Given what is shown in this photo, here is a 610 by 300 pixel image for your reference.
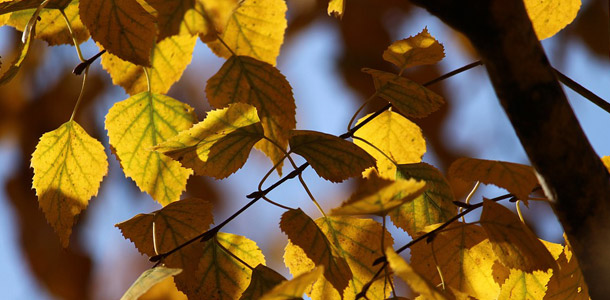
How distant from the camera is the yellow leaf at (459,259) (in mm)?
565

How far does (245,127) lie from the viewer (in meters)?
0.50

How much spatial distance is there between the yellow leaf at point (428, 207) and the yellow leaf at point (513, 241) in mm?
52

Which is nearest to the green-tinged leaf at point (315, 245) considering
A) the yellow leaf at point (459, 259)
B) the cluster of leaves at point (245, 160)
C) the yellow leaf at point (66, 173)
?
the cluster of leaves at point (245, 160)

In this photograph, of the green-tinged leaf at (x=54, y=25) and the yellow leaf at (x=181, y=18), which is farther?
the green-tinged leaf at (x=54, y=25)

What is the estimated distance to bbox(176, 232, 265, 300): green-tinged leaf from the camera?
20.9 inches

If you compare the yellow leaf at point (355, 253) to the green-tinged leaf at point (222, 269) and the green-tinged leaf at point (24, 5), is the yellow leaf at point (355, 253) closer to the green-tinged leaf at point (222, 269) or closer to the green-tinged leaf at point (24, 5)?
the green-tinged leaf at point (222, 269)

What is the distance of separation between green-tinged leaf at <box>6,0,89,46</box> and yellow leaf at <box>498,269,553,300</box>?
1.64 ft

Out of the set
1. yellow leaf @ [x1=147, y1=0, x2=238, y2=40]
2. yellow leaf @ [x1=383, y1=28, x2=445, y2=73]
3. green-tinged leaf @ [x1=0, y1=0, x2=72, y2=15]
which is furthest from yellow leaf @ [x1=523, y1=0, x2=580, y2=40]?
green-tinged leaf @ [x1=0, y1=0, x2=72, y2=15]

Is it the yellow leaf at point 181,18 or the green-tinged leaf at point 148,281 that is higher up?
the yellow leaf at point 181,18

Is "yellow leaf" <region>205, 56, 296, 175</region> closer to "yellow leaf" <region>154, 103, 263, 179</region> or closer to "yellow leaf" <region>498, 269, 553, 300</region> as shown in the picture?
"yellow leaf" <region>154, 103, 263, 179</region>

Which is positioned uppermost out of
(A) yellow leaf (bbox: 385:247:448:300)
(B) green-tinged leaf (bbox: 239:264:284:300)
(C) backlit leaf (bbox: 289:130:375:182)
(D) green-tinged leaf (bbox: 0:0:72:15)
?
(D) green-tinged leaf (bbox: 0:0:72:15)

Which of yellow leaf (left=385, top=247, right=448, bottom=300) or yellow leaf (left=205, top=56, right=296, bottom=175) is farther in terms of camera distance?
yellow leaf (left=205, top=56, right=296, bottom=175)

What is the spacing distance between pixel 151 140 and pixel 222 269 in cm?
16

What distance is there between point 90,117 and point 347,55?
1313mm
